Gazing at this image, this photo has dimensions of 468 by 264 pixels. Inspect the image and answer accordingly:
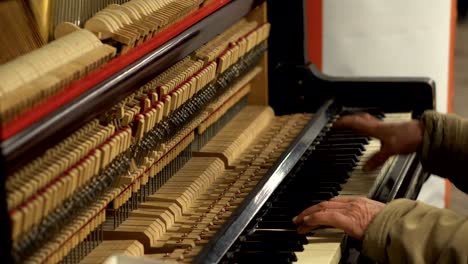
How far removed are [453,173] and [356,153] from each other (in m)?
0.35

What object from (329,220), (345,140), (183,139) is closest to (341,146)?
(345,140)

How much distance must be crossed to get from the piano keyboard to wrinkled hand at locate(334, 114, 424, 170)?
52 mm

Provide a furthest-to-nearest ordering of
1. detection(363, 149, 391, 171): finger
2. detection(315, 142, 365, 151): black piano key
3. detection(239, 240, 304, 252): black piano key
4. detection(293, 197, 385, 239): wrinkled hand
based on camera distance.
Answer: detection(315, 142, 365, 151): black piano key, detection(363, 149, 391, 171): finger, detection(293, 197, 385, 239): wrinkled hand, detection(239, 240, 304, 252): black piano key

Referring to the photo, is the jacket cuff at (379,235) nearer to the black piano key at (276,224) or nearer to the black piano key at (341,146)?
the black piano key at (276,224)

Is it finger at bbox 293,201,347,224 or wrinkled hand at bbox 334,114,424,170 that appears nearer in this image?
finger at bbox 293,201,347,224

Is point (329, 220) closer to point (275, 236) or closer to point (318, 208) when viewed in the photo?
point (318, 208)

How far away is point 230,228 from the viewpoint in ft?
8.63

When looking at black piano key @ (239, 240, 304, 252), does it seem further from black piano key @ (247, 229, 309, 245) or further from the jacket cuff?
the jacket cuff

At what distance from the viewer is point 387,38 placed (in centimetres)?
493

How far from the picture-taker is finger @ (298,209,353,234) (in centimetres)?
276

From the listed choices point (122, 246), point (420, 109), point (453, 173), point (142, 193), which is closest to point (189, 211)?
point (142, 193)

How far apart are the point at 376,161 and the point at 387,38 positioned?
1643mm

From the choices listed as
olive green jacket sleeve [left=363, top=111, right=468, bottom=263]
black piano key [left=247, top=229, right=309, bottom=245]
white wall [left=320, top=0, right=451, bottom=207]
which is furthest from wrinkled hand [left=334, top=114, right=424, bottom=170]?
white wall [left=320, top=0, right=451, bottom=207]

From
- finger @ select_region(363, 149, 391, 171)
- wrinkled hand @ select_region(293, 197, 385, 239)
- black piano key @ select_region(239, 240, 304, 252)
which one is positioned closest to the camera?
black piano key @ select_region(239, 240, 304, 252)
